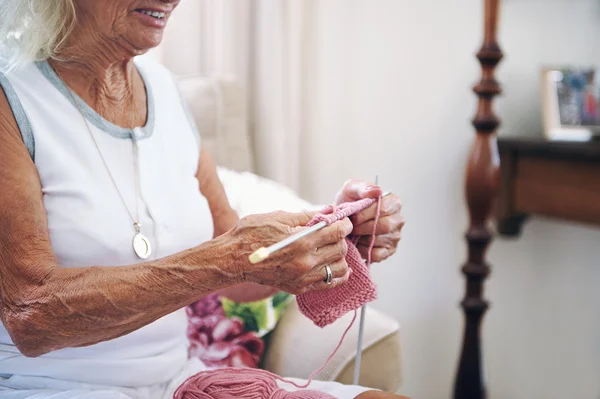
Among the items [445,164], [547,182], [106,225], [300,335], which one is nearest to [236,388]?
[106,225]

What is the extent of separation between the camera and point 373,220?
97 cm

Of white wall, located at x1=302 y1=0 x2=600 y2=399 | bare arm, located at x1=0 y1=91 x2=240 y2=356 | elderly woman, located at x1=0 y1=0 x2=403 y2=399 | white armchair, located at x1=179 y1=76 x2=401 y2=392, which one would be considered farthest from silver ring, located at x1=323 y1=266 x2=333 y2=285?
white wall, located at x1=302 y1=0 x2=600 y2=399

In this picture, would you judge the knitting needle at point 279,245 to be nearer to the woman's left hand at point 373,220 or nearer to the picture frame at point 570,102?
the woman's left hand at point 373,220

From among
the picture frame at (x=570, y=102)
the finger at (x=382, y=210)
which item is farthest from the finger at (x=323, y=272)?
the picture frame at (x=570, y=102)

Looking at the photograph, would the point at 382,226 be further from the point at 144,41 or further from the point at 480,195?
the point at 480,195

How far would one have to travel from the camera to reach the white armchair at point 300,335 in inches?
45.8

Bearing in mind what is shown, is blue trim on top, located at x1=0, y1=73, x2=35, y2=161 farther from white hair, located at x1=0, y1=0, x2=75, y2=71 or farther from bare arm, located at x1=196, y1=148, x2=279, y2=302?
bare arm, located at x1=196, y1=148, x2=279, y2=302

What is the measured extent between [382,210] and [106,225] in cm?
40

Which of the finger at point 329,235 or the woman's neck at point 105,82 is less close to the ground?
the woman's neck at point 105,82

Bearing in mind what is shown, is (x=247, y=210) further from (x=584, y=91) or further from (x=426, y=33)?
(x=584, y=91)

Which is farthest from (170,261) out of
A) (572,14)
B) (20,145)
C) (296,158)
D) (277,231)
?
(572,14)

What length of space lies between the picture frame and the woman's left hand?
3.65ft

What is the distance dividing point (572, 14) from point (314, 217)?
1.79 meters

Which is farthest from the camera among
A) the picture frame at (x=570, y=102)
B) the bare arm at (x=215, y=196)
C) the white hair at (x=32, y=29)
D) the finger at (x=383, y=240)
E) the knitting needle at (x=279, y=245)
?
the picture frame at (x=570, y=102)
